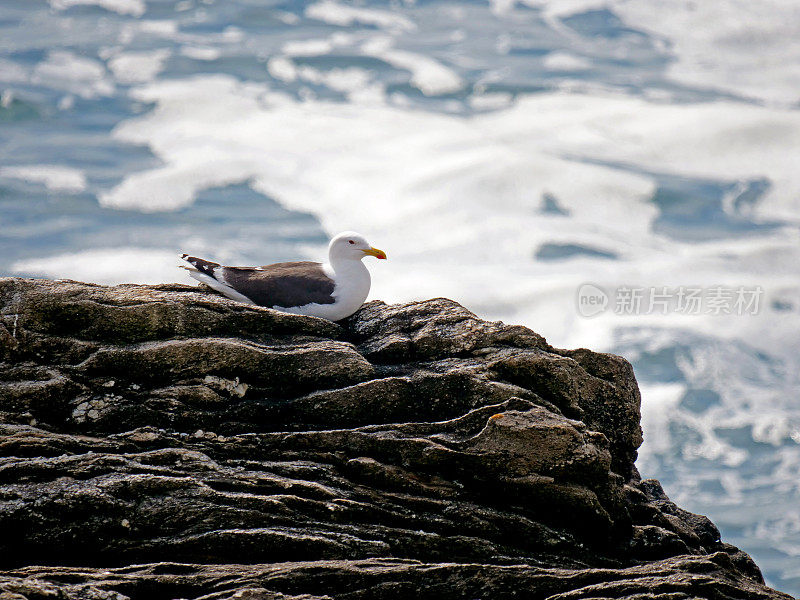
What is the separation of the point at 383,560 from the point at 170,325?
11.4 ft

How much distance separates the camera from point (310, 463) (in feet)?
29.1

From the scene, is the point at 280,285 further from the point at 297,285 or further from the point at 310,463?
the point at 310,463

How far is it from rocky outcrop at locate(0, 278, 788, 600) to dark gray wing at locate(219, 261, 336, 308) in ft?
4.24

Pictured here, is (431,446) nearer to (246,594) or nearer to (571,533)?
(571,533)

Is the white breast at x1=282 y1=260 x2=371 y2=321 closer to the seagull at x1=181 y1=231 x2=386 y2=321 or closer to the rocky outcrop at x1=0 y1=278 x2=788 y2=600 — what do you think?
the seagull at x1=181 y1=231 x2=386 y2=321

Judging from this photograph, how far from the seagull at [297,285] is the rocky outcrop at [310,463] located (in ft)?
3.72

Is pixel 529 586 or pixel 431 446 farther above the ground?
pixel 431 446

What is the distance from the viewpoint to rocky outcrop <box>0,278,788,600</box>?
25.7 feet

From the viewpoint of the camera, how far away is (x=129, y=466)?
27.2 ft

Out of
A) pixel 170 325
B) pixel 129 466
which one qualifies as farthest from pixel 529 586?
pixel 170 325

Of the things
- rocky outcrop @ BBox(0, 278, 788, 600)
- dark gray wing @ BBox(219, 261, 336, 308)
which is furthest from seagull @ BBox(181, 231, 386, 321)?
rocky outcrop @ BBox(0, 278, 788, 600)

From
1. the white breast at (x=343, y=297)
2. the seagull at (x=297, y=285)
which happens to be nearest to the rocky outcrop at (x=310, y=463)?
the white breast at (x=343, y=297)

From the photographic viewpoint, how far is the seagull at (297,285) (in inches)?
470

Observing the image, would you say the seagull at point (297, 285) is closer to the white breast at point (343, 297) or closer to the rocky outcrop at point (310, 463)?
the white breast at point (343, 297)
